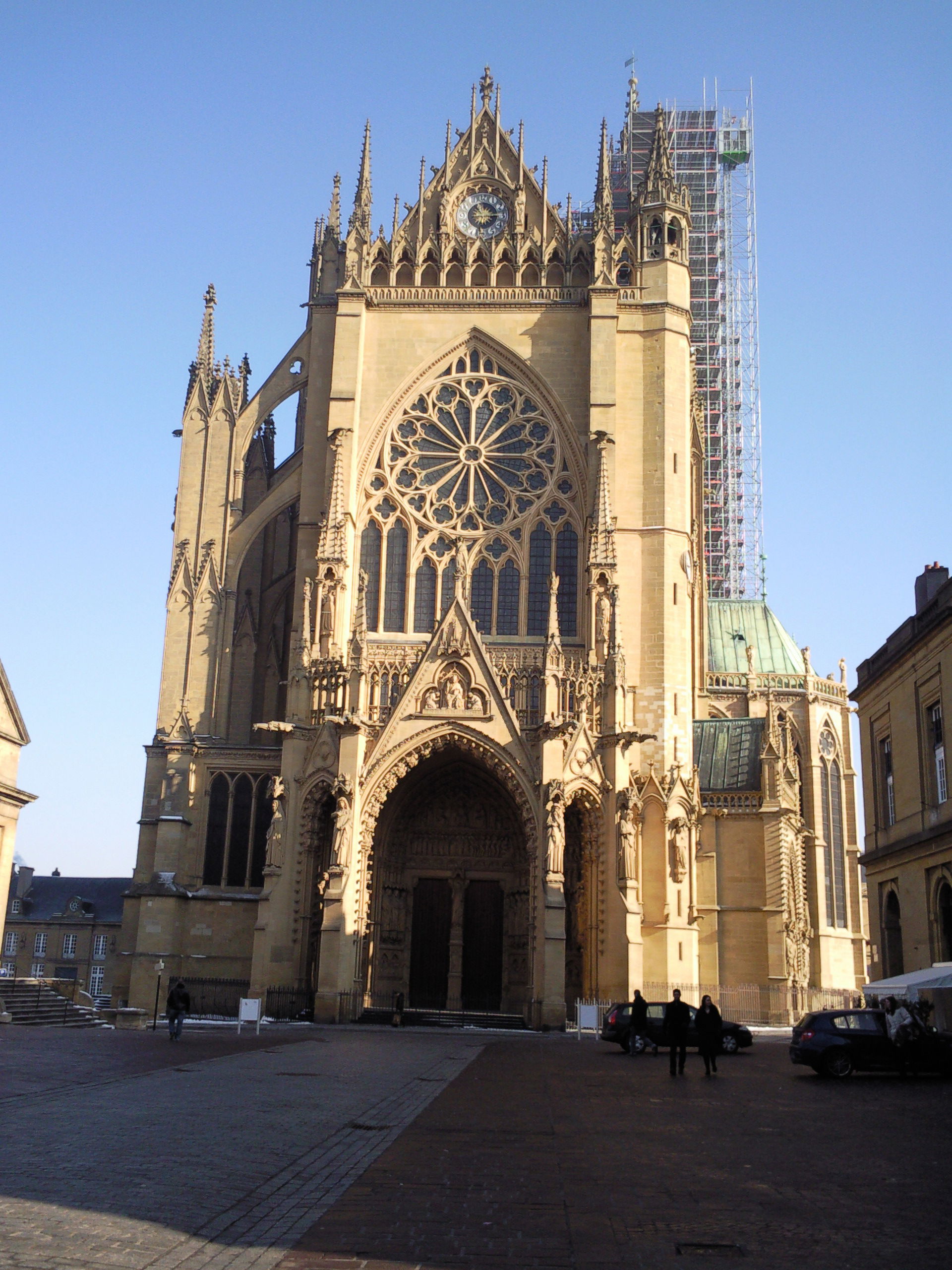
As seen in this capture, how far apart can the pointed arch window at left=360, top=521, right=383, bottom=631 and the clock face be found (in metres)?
10.7

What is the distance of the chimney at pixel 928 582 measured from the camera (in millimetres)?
33969

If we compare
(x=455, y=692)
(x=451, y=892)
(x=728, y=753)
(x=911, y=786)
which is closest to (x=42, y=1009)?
(x=451, y=892)

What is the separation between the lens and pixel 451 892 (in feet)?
124

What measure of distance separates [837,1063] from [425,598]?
21177 mm

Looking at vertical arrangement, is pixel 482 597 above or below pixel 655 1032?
above

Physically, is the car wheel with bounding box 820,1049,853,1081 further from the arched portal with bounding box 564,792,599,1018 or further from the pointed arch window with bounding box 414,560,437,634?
the pointed arch window with bounding box 414,560,437,634

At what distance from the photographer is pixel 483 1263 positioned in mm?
6977

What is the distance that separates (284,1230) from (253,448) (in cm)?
3806

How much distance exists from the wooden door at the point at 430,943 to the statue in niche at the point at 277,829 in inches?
199

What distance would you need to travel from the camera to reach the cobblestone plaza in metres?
7.30

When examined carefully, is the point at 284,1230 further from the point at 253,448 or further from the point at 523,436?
the point at 253,448

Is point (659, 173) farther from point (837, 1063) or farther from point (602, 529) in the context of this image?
point (837, 1063)

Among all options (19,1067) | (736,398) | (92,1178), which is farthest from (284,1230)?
(736,398)

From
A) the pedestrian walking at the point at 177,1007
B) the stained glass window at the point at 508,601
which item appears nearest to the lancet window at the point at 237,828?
the stained glass window at the point at 508,601
